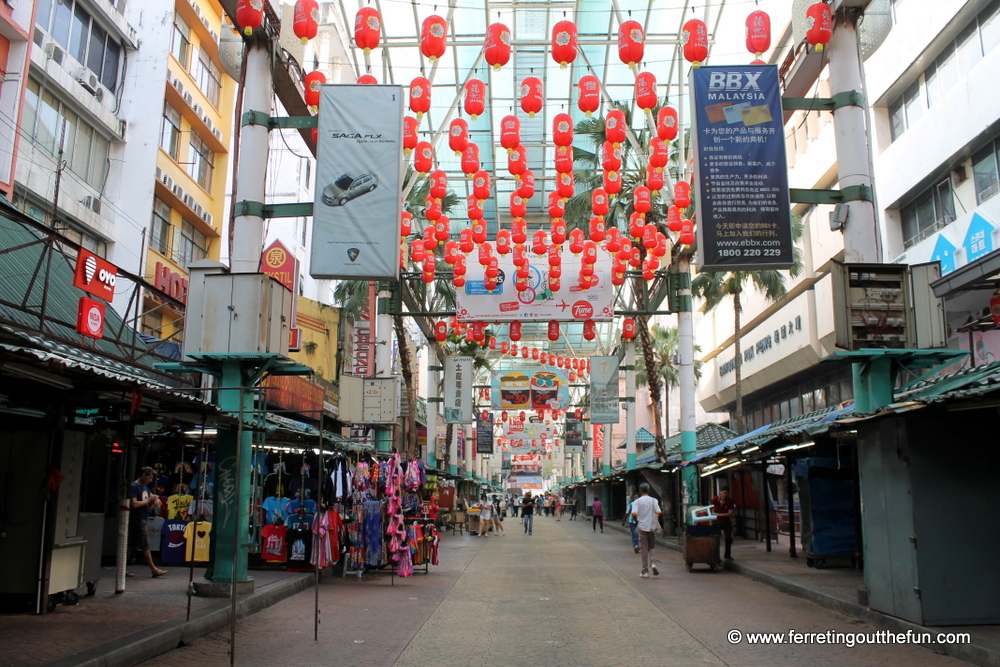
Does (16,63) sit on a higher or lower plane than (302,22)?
higher

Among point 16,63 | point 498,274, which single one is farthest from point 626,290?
point 16,63

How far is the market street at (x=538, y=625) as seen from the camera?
327 inches

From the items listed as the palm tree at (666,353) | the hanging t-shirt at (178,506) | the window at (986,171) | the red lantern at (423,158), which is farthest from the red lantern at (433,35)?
the palm tree at (666,353)

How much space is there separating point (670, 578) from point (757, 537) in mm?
13026

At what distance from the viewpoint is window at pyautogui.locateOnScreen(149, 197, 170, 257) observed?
83.2 feet

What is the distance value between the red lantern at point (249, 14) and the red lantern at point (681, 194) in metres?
10.9

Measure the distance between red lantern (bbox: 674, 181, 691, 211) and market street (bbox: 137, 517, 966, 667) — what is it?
8853mm

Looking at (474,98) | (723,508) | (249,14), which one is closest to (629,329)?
(723,508)

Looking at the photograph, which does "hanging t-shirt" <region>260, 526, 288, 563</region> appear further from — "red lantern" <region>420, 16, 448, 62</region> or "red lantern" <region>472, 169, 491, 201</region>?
"red lantern" <region>420, 16, 448, 62</region>

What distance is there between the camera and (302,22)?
12.6 meters

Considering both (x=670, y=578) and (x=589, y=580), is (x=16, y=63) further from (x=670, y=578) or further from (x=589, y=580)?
(x=670, y=578)

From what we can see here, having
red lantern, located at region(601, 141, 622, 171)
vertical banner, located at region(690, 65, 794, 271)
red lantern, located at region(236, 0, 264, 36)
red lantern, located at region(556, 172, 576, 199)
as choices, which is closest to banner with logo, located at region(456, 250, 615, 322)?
red lantern, located at region(556, 172, 576, 199)

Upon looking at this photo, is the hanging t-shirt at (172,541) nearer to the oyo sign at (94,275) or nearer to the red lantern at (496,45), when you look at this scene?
the oyo sign at (94,275)

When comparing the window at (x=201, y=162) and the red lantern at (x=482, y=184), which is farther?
the window at (x=201, y=162)
